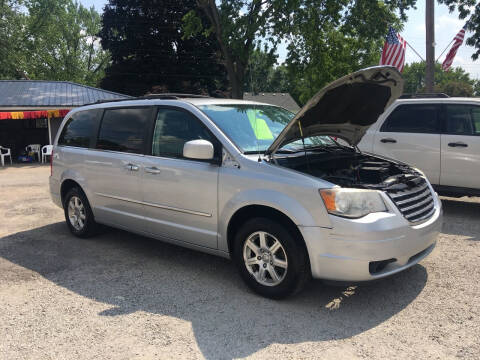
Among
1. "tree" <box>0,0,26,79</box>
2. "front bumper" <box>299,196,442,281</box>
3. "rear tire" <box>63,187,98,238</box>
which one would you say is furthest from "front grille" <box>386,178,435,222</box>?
"tree" <box>0,0,26,79</box>

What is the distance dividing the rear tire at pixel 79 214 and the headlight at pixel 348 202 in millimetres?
3580

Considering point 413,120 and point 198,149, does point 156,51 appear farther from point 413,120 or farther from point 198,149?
point 198,149

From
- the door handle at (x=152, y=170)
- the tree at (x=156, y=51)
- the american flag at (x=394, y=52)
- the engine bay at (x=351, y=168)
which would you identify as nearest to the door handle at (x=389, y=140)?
the engine bay at (x=351, y=168)

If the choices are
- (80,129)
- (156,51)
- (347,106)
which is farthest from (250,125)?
(156,51)

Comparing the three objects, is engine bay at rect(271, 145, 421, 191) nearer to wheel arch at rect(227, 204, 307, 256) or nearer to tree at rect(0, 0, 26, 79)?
wheel arch at rect(227, 204, 307, 256)

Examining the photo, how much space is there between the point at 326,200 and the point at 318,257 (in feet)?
1.56

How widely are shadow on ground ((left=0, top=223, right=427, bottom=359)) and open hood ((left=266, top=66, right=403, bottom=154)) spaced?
4.74ft

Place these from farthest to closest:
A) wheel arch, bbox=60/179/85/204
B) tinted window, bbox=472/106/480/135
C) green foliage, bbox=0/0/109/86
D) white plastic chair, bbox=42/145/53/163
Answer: green foliage, bbox=0/0/109/86 → white plastic chair, bbox=42/145/53/163 → tinted window, bbox=472/106/480/135 → wheel arch, bbox=60/179/85/204

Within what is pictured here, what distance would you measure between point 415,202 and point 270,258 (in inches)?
55.8

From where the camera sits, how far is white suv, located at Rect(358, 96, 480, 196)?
6758 millimetres

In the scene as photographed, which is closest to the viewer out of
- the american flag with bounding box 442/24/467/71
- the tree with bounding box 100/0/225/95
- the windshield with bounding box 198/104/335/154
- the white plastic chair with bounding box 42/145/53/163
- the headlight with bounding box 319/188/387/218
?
the headlight with bounding box 319/188/387/218

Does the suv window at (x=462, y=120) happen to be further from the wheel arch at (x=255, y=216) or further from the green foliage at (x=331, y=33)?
the green foliage at (x=331, y=33)

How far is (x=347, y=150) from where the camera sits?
5082mm

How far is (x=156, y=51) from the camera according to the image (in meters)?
32.6
